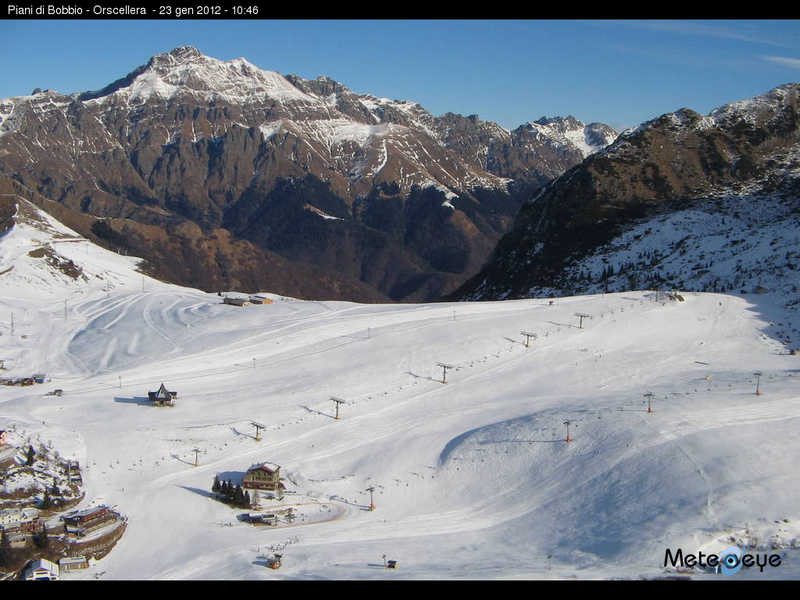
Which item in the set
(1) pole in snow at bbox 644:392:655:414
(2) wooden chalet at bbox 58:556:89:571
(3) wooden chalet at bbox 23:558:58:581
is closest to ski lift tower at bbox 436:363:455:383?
(1) pole in snow at bbox 644:392:655:414

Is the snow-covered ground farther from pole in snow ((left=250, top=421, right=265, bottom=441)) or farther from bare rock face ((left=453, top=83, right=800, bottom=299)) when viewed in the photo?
bare rock face ((left=453, top=83, right=800, bottom=299))

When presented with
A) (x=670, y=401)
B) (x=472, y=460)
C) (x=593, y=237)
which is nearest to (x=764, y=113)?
(x=593, y=237)

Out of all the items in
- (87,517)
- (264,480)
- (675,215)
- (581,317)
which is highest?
(675,215)

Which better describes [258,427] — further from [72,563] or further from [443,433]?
[72,563]

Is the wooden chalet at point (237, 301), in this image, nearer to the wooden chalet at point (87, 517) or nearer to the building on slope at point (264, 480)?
the building on slope at point (264, 480)

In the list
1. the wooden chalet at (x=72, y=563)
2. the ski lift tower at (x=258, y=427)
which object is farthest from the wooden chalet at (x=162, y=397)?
the wooden chalet at (x=72, y=563)

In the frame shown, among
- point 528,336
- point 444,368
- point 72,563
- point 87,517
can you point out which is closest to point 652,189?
point 528,336
